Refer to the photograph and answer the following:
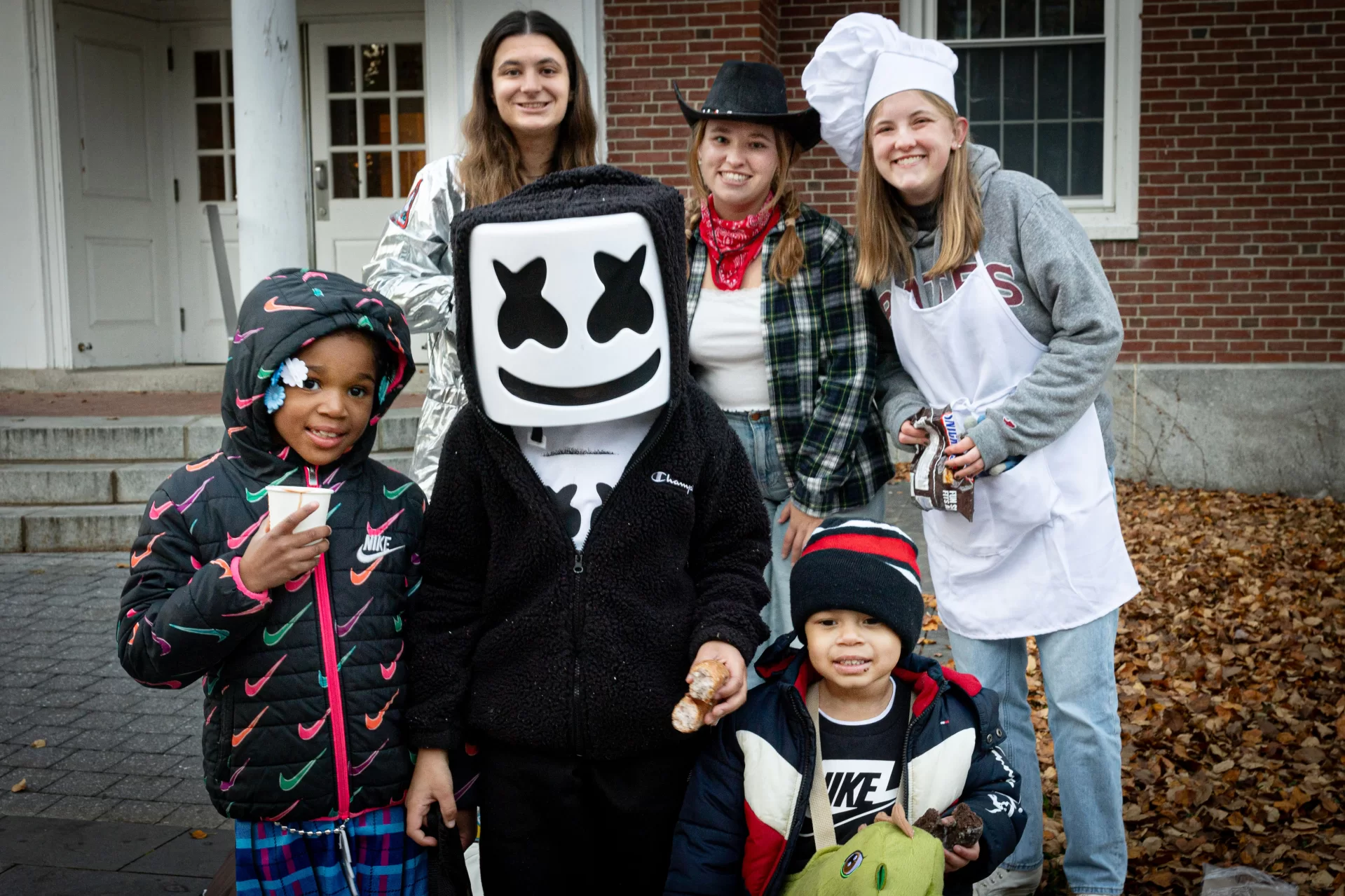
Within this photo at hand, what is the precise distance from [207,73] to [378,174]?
1674mm

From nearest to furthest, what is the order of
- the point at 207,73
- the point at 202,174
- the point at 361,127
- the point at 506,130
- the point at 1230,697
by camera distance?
the point at 506,130
the point at 1230,697
the point at 361,127
the point at 207,73
the point at 202,174

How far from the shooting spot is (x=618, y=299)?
212cm

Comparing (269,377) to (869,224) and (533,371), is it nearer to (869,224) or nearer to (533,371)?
(533,371)

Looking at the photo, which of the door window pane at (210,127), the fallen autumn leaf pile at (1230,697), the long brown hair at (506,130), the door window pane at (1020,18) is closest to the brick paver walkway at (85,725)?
the long brown hair at (506,130)

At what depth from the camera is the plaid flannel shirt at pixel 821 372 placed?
301cm

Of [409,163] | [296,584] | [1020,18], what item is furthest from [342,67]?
[296,584]

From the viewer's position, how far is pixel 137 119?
9828 millimetres

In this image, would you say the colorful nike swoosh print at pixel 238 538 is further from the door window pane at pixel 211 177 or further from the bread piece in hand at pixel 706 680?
the door window pane at pixel 211 177

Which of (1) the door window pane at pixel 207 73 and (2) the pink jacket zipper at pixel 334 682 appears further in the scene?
(1) the door window pane at pixel 207 73

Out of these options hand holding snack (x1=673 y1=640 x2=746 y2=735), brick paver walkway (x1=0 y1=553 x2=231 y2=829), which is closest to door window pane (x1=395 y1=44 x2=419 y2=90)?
brick paver walkway (x1=0 y1=553 x2=231 y2=829)

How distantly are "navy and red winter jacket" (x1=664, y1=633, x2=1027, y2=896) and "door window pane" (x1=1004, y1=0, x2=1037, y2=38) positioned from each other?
26.6 ft

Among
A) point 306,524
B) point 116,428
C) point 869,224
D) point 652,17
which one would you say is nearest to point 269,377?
point 306,524

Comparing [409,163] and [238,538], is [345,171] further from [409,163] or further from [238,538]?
[238,538]

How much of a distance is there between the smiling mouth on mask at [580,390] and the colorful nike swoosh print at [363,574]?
431 mm
